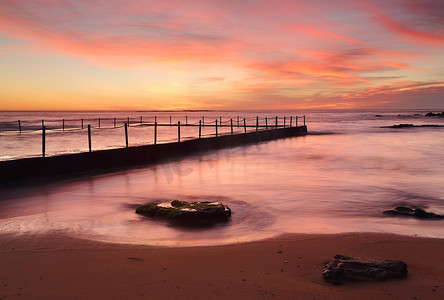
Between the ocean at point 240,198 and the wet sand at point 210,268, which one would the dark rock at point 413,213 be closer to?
the ocean at point 240,198

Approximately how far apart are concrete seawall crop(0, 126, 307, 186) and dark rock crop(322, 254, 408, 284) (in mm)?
9914

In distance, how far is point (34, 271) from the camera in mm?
4625

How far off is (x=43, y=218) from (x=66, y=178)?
5.13 m

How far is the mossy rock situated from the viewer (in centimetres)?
692

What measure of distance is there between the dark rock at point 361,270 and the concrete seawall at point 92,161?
9914 millimetres

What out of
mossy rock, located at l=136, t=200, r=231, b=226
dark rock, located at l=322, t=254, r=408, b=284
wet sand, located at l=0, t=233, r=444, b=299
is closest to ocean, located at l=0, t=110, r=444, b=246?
mossy rock, located at l=136, t=200, r=231, b=226

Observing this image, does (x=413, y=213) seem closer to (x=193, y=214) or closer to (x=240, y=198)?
(x=240, y=198)

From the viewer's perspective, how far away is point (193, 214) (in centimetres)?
701

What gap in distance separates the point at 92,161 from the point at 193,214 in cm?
816

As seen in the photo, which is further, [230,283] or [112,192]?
[112,192]

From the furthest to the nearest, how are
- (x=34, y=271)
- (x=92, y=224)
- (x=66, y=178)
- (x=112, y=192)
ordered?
(x=66, y=178) < (x=112, y=192) < (x=92, y=224) < (x=34, y=271)

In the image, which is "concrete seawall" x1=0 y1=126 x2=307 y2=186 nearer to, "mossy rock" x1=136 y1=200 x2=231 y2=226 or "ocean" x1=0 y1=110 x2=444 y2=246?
"ocean" x1=0 y1=110 x2=444 y2=246

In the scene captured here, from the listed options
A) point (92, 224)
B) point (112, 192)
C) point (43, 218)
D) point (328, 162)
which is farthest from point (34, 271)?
point (328, 162)

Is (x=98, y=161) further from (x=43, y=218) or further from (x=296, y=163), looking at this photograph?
(x=296, y=163)
